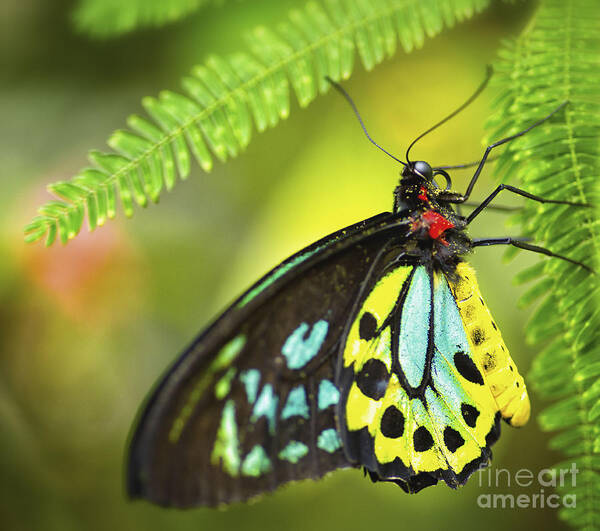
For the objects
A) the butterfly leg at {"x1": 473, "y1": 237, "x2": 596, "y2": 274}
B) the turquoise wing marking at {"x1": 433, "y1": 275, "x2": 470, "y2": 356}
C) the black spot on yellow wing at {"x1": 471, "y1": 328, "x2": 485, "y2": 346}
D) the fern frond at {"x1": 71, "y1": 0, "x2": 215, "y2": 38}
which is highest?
the fern frond at {"x1": 71, "y1": 0, "x2": 215, "y2": 38}

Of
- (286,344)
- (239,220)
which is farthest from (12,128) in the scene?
(286,344)

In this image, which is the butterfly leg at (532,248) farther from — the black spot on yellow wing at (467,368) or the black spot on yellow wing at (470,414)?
the black spot on yellow wing at (470,414)

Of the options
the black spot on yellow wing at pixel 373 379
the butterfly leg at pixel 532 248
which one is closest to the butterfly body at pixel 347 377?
the black spot on yellow wing at pixel 373 379

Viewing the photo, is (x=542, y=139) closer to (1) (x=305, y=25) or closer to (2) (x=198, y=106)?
(1) (x=305, y=25)

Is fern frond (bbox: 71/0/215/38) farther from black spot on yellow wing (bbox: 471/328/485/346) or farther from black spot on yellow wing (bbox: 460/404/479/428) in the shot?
black spot on yellow wing (bbox: 460/404/479/428)

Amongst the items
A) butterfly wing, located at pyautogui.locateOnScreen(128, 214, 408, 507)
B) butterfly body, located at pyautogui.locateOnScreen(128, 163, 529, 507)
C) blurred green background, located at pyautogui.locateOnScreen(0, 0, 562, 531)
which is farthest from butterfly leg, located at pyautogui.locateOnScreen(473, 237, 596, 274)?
blurred green background, located at pyautogui.locateOnScreen(0, 0, 562, 531)
